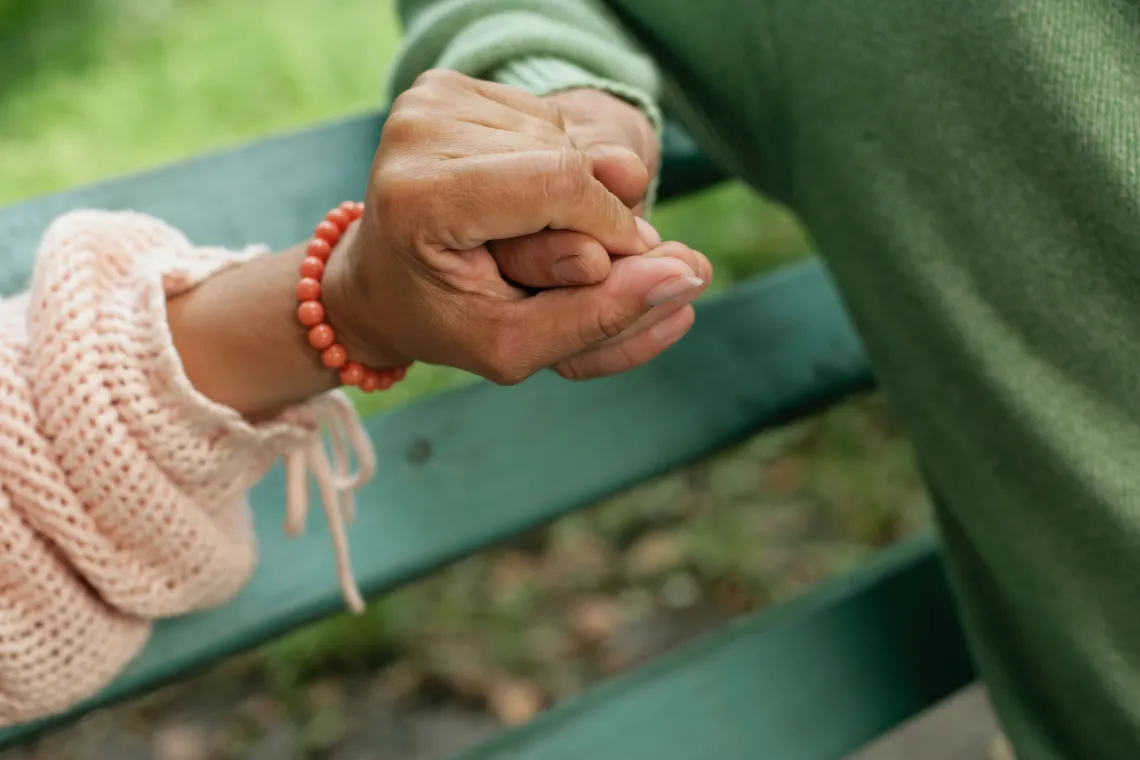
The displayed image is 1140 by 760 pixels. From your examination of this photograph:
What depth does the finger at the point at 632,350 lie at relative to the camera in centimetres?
64

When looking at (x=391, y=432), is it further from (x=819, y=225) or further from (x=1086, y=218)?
(x=1086, y=218)

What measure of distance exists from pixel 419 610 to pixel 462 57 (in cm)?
94

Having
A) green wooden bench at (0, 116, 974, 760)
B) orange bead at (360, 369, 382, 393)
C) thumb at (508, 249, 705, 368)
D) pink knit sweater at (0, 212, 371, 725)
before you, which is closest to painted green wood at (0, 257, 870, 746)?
green wooden bench at (0, 116, 974, 760)

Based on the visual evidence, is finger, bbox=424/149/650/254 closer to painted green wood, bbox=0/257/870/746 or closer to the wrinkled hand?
the wrinkled hand

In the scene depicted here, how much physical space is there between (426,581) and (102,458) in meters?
0.83

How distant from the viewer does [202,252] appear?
70 cm

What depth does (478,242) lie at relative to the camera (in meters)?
0.54

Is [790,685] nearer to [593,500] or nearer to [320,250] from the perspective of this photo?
[593,500]

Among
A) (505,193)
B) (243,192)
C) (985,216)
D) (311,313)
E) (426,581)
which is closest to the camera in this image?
(505,193)

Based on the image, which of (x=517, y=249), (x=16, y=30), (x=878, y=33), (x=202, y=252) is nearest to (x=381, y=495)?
(x=202, y=252)

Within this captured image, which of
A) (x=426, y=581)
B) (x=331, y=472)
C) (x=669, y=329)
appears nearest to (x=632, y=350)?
(x=669, y=329)

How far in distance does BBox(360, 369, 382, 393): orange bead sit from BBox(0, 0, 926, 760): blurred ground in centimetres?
82

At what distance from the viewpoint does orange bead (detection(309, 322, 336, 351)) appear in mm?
625

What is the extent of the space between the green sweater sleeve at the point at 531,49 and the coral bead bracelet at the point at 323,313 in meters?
0.18
